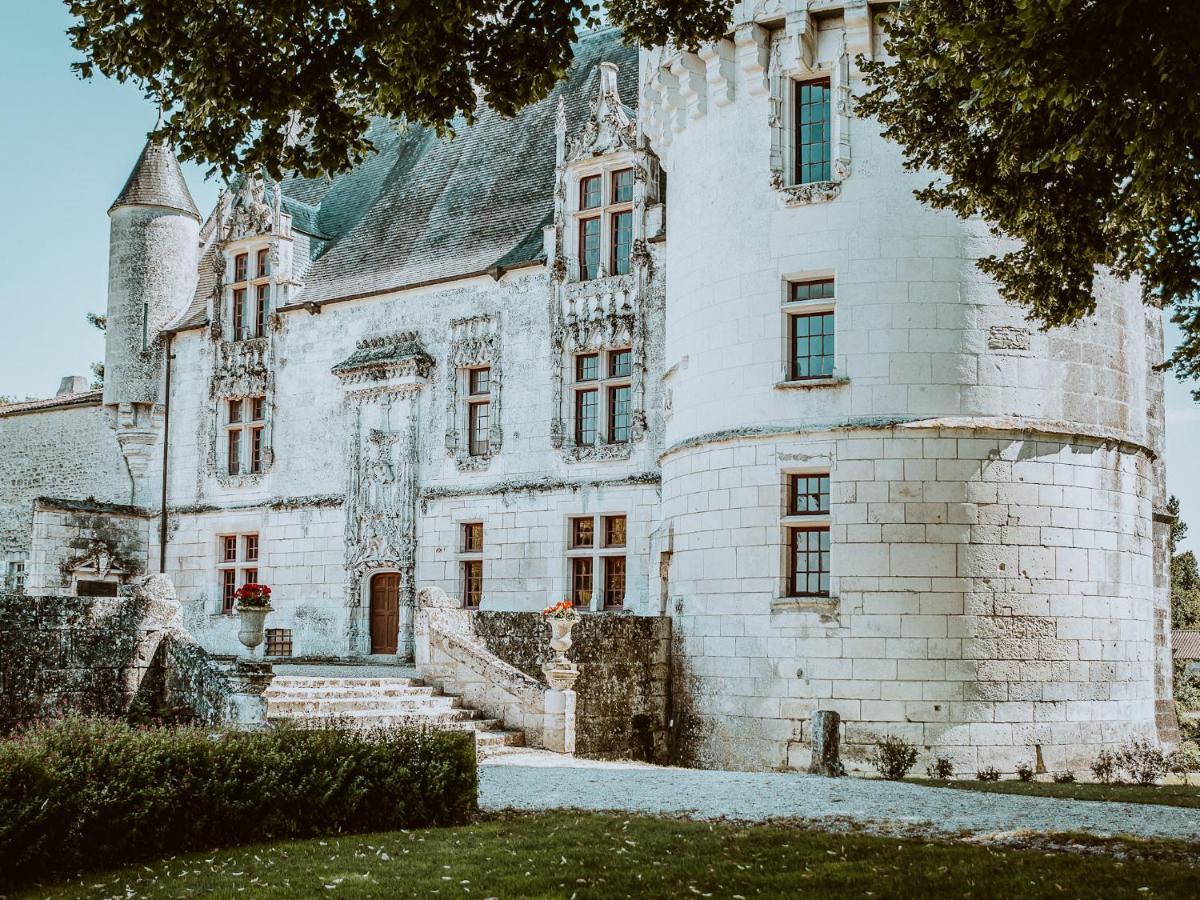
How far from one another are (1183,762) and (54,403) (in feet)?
75.4

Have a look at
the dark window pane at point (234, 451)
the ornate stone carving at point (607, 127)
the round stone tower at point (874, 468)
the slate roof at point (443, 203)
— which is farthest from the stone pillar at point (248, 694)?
the dark window pane at point (234, 451)

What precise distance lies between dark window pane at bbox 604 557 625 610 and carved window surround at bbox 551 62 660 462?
1.68 m

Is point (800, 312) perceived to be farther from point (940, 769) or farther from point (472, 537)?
point (472, 537)

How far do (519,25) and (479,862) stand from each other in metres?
5.97

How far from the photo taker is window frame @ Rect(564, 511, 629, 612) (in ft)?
69.9

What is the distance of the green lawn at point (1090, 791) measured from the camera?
12594mm

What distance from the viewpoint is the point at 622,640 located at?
1756cm

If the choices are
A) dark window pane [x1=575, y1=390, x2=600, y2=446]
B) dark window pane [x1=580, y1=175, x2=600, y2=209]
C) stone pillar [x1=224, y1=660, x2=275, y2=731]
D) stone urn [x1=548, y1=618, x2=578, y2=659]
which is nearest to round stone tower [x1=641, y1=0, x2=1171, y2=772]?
stone urn [x1=548, y1=618, x2=578, y2=659]

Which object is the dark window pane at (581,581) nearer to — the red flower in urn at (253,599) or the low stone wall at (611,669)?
the low stone wall at (611,669)

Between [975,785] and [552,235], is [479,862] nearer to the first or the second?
[975,785]

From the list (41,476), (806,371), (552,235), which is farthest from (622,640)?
(41,476)

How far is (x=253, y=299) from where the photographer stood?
26672 millimetres

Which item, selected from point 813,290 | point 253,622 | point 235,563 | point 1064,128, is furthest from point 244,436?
point 1064,128

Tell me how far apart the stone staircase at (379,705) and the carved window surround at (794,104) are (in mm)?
7748
